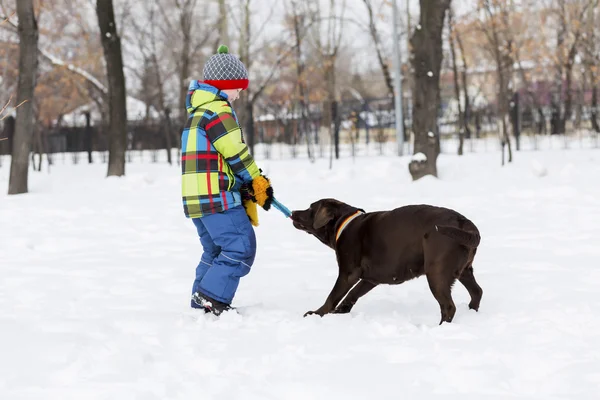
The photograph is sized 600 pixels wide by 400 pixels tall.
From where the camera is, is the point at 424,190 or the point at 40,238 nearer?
the point at 40,238

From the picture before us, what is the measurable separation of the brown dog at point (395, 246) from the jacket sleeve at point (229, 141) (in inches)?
20.4

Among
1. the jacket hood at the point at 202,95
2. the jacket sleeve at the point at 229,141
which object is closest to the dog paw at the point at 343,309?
the jacket sleeve at the point at 229,141

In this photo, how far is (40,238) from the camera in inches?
323

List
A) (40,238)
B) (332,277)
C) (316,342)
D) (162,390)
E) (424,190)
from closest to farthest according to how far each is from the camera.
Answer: (162,390) < (316,342) < (332,277) < (40,238) < (424,190)

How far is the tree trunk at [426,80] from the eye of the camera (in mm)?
12922

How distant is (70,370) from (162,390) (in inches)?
20.9

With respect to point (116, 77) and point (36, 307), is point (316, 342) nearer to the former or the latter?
point (36, 307)

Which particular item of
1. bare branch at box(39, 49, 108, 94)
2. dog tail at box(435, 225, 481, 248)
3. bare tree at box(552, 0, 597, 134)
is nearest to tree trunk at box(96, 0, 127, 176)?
bare branch at box(39, 49, 108, 94)

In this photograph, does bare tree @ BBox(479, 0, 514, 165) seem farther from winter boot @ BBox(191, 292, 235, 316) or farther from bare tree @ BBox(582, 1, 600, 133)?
winter boot @ BBox(191, 292, 235, 316)

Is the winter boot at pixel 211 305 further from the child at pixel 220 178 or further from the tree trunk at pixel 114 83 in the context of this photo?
the tree trunk at pixel 114 83

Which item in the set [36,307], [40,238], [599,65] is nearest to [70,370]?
[36,307]

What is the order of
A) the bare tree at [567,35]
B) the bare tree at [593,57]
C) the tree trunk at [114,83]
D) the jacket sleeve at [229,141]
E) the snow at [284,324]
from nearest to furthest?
the snow at [284,324] < the jacket sleeve at [229,141] < the tree trunk at [114,83] < the bare tree at [593,57] < the bare tree at [567,35]

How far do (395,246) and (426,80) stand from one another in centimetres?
910

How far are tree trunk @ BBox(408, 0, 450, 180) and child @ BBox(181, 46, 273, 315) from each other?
8767 millimetres
